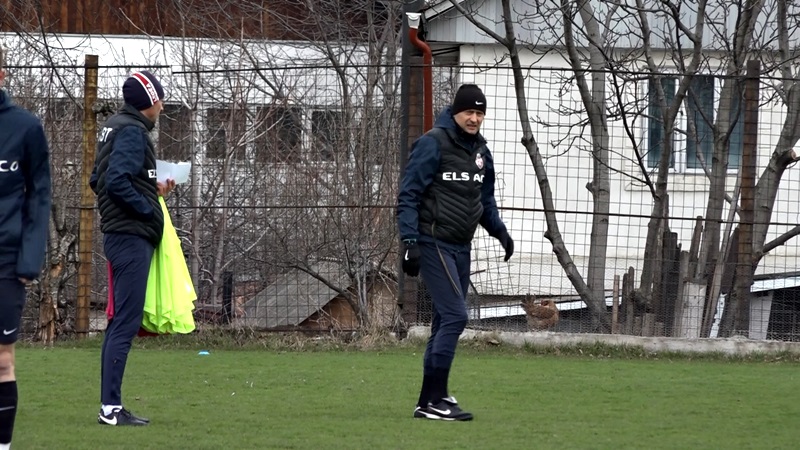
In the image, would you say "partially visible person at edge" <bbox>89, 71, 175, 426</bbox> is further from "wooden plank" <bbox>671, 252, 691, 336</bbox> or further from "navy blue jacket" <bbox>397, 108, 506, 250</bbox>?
"wooden plank" <bbox>671, 252, 691, 336</bbox>

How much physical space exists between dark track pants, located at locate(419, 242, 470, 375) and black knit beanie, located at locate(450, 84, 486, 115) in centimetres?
80

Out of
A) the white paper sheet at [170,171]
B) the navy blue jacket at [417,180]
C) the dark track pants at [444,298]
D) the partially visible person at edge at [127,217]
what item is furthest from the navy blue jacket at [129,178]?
the dark track pants at [444,298]

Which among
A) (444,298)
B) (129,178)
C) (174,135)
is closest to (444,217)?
(444,298)

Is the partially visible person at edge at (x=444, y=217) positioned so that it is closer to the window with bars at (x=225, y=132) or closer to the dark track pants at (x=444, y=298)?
the dark track pants at (x=444, y=298)

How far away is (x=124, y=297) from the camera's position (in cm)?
652

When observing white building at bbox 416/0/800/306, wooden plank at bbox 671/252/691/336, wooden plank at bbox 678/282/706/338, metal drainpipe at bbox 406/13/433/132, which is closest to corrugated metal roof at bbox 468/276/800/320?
white building at bbox 416/0/800/306

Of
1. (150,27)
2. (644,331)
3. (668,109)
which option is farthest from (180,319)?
(150,27)

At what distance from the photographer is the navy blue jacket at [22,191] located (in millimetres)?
5094

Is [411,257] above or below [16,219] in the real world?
below

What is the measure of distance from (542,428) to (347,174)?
476cm

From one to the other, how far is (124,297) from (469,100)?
221cm

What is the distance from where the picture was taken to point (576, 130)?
647 inches

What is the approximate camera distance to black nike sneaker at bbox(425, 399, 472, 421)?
675cm

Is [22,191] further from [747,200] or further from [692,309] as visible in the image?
[747,200]
